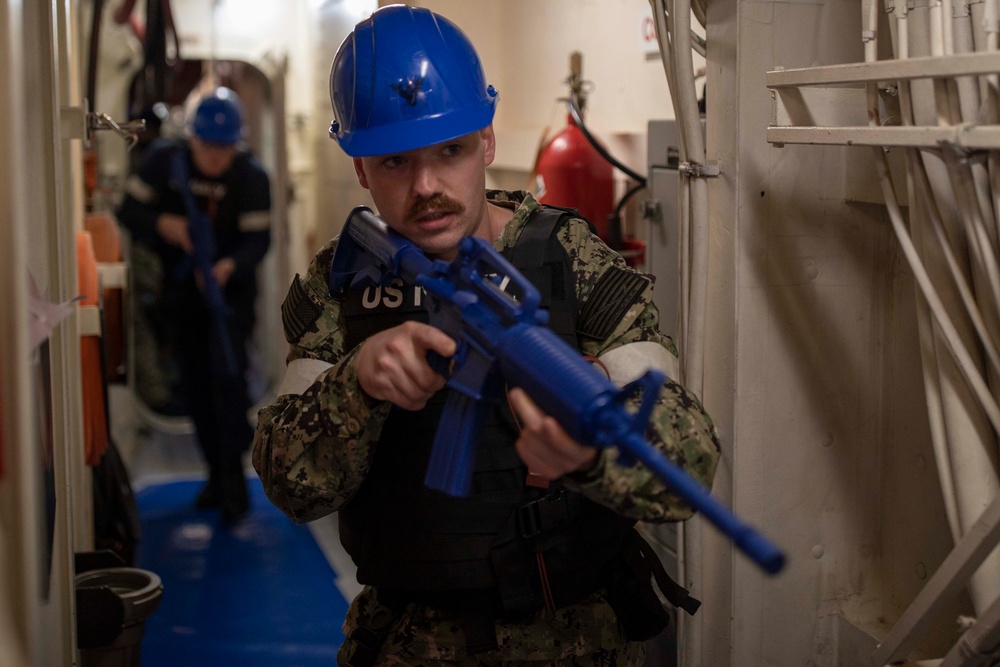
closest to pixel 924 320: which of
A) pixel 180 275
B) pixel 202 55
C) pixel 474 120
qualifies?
pixel 474 120

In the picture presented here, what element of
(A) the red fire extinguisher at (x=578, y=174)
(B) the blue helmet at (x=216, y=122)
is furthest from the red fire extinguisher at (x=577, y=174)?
(B) the blue helmet at (x=216, y=122)

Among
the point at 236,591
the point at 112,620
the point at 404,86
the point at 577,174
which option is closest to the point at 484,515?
the point at 404,86

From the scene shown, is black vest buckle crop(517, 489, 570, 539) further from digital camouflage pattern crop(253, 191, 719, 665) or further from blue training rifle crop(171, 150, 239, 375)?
blue training rifle crop(171, 150, 239, 375)

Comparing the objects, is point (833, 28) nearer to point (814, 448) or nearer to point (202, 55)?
point (814, 448)

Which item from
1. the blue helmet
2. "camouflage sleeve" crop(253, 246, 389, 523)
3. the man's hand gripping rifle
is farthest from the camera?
the blue helmet

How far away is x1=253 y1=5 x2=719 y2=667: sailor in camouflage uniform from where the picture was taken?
4.47 feet

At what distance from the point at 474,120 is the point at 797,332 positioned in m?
0.79

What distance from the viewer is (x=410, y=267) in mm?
1362

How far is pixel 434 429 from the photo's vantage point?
4.82 feet

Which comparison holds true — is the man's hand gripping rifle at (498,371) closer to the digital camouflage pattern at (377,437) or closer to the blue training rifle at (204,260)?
the digital camouflage pattern at (377,437)

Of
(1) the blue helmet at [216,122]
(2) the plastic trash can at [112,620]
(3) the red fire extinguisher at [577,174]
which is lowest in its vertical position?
(2) the plastic trash can at [112,620]

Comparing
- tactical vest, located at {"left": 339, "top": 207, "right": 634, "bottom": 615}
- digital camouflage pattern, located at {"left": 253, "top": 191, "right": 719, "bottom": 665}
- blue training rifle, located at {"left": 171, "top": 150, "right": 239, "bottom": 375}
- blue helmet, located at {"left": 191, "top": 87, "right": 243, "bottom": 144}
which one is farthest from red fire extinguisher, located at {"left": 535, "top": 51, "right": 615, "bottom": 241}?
blue helmet, located at {"left": 191, "top": 87, "right": 243, "bottom": 144}

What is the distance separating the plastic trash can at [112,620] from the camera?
7.63 feet

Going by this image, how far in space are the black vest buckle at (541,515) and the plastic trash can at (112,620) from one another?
130 centimetres
